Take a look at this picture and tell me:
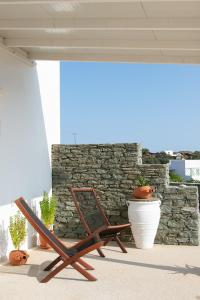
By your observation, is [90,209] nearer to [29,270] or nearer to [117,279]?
[29,270]

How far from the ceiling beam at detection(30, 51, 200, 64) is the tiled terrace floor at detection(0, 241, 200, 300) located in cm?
322

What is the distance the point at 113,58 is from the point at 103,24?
6.41 ft

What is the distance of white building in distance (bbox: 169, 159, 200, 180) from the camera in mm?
24062

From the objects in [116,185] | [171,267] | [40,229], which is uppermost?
[116,185]

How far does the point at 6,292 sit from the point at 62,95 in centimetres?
553

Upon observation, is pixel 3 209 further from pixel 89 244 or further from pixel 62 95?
pixel 62 95

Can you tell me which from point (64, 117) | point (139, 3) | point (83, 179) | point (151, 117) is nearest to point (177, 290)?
point (139, 3)

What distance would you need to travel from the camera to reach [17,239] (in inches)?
273

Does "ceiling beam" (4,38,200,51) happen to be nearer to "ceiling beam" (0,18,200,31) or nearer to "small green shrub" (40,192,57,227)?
"ceiling beam" (0,18,200,31)

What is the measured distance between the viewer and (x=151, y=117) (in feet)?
54.1

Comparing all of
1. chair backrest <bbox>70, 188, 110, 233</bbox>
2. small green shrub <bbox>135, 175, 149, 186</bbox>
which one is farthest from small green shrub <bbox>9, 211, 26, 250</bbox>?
small green shrub <bbox>135, 175, 149, 186</bbox>

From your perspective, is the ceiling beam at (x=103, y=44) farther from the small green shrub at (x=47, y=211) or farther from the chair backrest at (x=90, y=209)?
the chair backrest at (x=90, y=209)

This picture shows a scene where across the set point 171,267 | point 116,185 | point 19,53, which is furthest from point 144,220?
point 19,53

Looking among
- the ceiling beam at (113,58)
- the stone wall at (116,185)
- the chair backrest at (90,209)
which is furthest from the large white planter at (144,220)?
the ceiling beam at (113,58)
